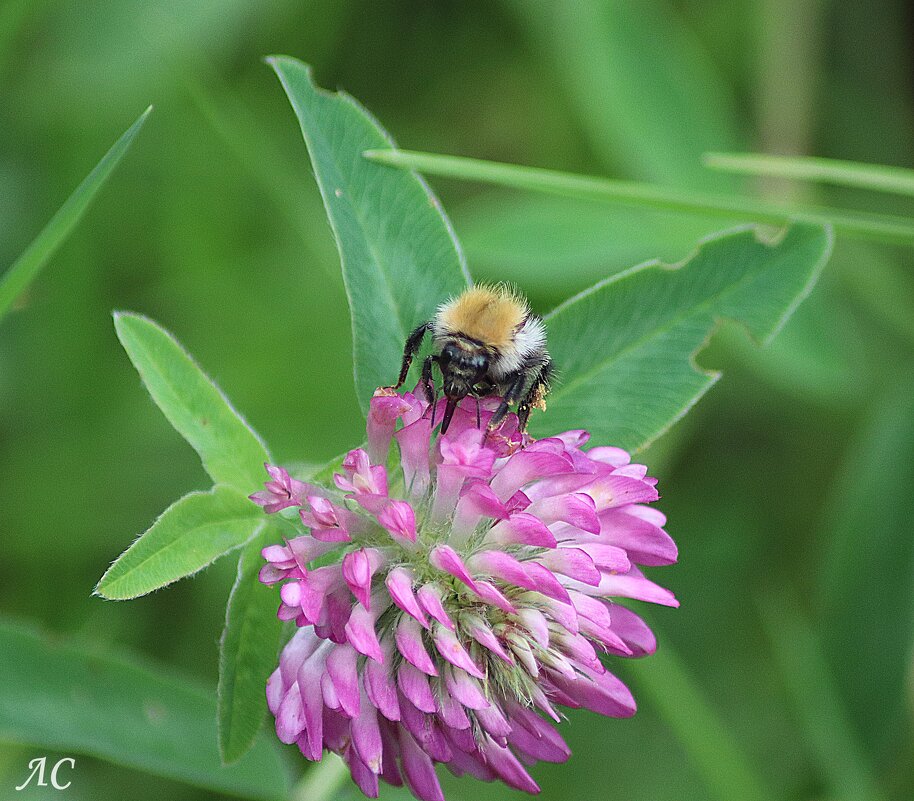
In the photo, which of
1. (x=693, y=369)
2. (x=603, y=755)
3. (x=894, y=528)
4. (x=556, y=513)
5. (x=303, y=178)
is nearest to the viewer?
(x=556, y=513)

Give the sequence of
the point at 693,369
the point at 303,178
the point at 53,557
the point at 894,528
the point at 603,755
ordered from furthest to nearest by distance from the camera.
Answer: the point at 303,178 → the point at 603,755 → the point at 53,557 → the point at 894,528 → the point at 693,369

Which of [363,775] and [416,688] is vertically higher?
[416,688]

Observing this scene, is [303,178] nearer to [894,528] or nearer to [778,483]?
[778,483]

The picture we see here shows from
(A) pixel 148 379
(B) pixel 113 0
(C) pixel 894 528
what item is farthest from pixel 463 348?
(B) pixel 113 0

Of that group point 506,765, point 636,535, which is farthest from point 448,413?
point 506,765

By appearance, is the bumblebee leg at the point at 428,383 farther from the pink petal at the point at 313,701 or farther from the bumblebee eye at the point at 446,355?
the pink petal at the point at 313,701

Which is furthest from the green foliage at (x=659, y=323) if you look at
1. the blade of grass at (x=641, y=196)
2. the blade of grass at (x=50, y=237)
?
the blade of grass at (x=50, y=237)

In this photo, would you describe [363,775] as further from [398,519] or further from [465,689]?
[398,519]
